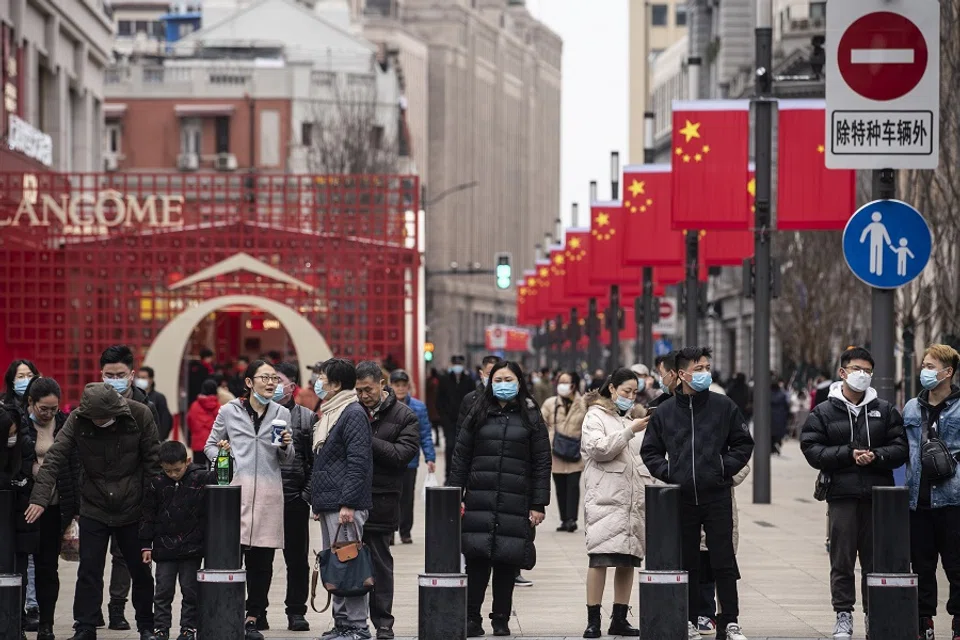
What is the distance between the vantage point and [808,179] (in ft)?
80.7

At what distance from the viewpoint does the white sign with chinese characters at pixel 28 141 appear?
1467 inches

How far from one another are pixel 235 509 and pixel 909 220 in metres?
4.80

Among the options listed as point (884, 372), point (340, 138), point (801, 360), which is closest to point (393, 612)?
point (884, 372)

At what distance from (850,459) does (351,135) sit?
188 ft

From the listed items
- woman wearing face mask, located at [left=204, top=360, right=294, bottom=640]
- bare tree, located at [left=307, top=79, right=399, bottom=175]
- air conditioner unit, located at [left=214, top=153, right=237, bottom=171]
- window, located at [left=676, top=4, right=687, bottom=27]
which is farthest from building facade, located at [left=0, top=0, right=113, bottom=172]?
window, located at [left=676, top=4, right=687, bottom=27]

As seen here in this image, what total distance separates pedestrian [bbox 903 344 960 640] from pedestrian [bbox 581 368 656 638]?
5.63 ft

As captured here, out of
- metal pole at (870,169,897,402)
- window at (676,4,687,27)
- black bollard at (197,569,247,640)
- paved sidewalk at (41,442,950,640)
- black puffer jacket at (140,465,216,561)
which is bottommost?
paved sidewalk at (41,442,950,640)

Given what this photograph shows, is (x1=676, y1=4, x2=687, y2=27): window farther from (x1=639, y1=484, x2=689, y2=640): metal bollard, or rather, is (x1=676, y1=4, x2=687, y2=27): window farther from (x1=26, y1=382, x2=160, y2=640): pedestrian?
(x1=639, y1=484, x2=689, y2=640): metal bollard

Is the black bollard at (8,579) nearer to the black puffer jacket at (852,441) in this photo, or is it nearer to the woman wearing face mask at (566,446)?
the black puffer jacket at (852,441)

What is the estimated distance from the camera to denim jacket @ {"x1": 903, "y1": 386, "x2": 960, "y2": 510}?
12.0 m

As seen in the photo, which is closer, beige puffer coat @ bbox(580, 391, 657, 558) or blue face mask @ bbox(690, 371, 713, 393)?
blue face mask @ bbox(690, 371, 713, 393)

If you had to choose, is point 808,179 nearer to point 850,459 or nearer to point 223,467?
point 850,459

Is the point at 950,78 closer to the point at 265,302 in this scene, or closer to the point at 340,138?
the point at 265,302

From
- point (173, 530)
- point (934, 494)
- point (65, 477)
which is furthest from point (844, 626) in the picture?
point (65, 477)
